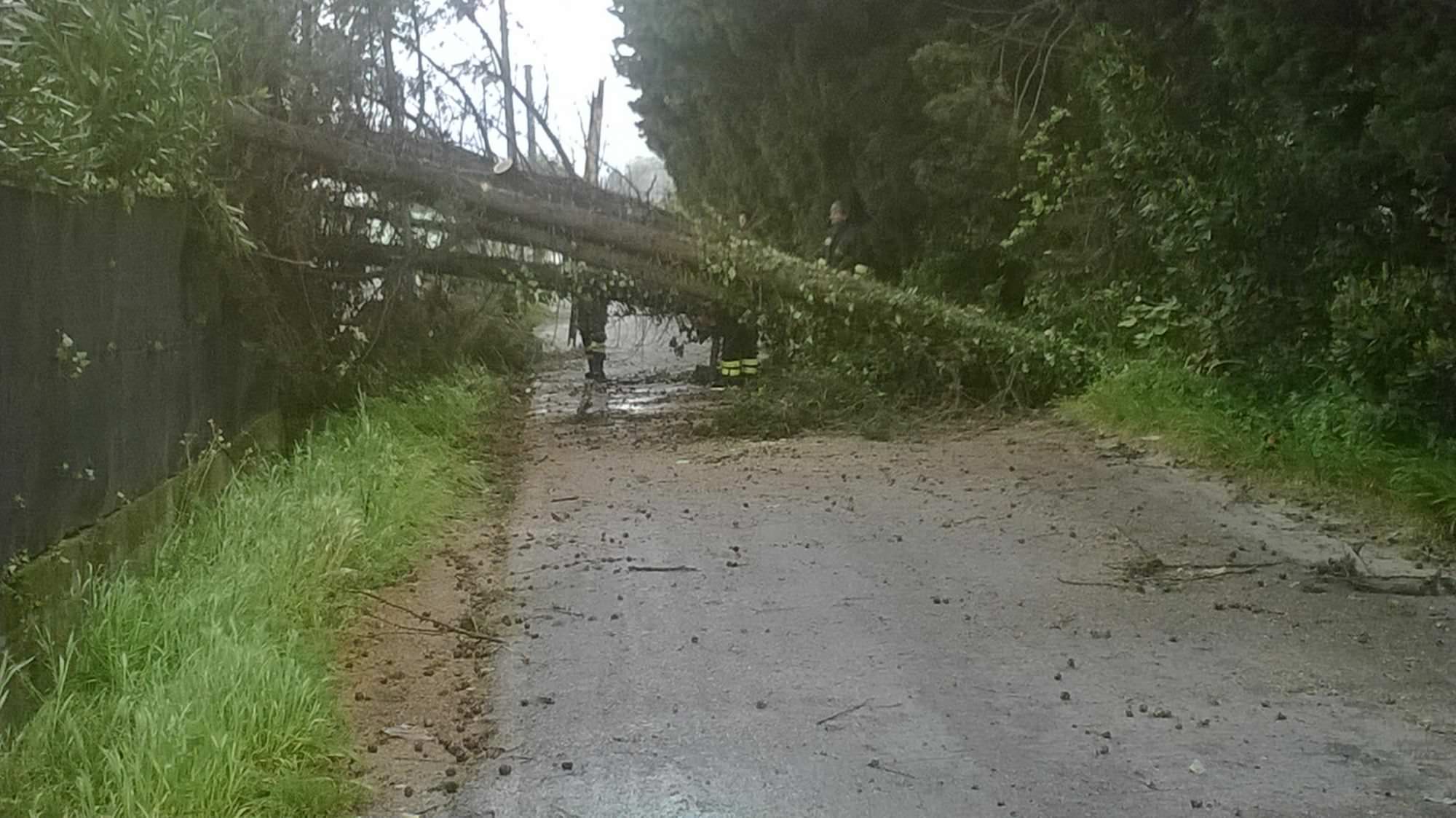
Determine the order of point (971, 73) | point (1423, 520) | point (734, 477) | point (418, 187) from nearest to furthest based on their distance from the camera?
point (1423, 520)
point (734, 477)
point (418, 187)
point (971, 73)

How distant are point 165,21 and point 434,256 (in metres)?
4.15

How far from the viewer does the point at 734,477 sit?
8.98 metres

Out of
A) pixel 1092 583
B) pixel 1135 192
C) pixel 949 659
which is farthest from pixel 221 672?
pixel 1135 192

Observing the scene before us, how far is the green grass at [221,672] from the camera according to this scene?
12.2ft

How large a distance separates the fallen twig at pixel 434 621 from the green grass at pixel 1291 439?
441 cm

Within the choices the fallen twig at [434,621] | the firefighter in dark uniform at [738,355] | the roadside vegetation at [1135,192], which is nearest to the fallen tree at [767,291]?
the roadside vegetation at [1135,192]

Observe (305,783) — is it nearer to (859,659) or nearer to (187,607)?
(187,607)

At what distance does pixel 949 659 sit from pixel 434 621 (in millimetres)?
2120

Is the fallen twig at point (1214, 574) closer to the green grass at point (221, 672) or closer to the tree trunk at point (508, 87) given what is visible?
the green grass at point (221, 672)

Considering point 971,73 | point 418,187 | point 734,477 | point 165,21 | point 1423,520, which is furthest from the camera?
point 971,73

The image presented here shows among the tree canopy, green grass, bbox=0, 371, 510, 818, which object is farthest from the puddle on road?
green grass, bbox=0, 371, 510, 818

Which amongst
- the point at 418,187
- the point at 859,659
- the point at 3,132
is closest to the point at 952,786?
the point at 859,659

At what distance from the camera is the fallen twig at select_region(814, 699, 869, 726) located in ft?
15.0

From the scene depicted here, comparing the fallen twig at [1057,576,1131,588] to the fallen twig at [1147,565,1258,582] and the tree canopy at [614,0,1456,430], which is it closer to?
the fallen twig at [1147,565,1258,582]
